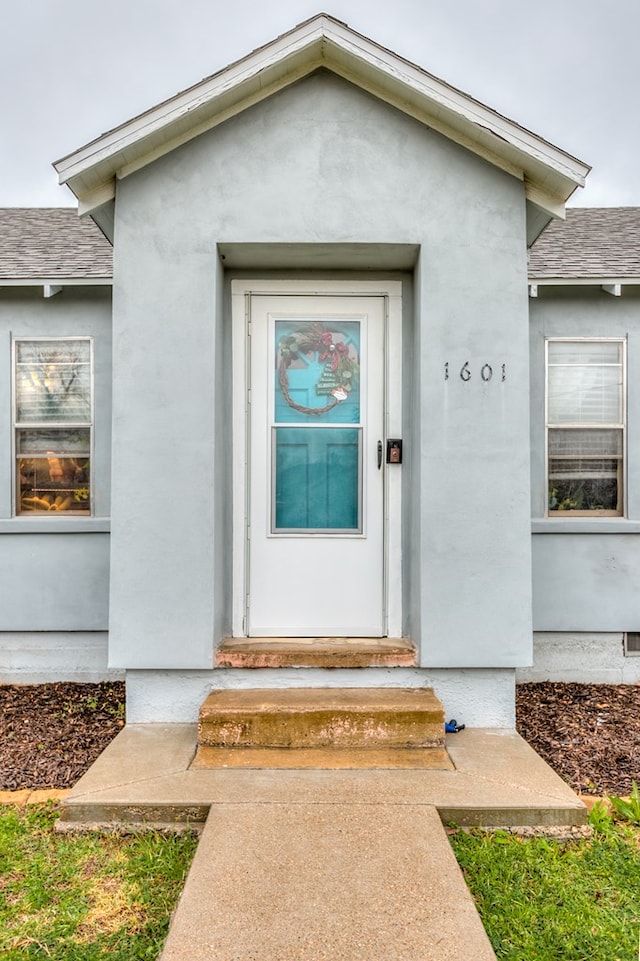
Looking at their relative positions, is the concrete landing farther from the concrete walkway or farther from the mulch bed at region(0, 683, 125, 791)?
the mulch bed at region(0, 683, 125, 791)

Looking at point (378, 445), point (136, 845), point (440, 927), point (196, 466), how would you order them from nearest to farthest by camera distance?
point (440, 927) → point (136, 845) → point (196, 466) → point (378, 445)

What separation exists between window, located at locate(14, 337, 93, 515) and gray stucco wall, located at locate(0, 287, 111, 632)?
89 millimetres

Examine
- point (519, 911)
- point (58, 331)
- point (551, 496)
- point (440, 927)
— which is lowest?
point (519, 911)

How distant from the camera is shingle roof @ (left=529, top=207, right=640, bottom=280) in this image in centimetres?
527

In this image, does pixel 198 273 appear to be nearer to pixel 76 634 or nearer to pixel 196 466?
pixel 196 466

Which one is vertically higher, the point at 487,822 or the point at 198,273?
the point at 198,273

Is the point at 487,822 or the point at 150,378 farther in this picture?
the point at 150,378

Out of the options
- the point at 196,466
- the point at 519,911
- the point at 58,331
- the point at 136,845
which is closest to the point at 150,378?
the point at 196,466

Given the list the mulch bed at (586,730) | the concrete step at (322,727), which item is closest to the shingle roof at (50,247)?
the concrete step at (322,727)

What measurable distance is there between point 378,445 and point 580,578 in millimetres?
2367

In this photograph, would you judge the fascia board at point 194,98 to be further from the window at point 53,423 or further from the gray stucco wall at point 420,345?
the window at point 53,423

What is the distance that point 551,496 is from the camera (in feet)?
18.0

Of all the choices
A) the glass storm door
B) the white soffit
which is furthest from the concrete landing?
the white soffit

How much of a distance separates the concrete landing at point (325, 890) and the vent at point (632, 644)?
3261 millimetres
